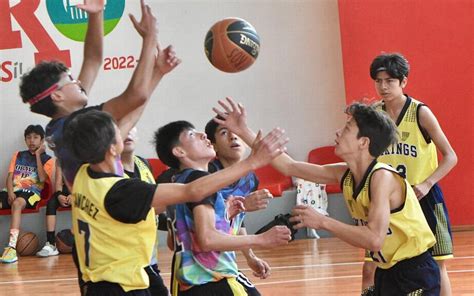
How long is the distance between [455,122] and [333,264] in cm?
265

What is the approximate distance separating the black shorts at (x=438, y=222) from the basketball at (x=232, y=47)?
1428 mm

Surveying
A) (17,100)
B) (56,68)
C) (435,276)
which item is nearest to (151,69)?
(56,68)

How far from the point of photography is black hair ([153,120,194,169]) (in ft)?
12.4

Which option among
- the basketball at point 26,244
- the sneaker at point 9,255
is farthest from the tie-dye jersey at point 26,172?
the sneaker at point 9,255

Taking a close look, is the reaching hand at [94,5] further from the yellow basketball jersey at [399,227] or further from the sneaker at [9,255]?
the sneaker at [9,255]

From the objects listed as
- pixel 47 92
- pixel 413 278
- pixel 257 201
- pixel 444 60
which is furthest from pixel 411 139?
pixel 444 60

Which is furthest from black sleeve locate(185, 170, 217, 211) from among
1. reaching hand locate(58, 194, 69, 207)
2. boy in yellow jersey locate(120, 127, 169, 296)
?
reaching hand locate(58, 194, 69, 207)

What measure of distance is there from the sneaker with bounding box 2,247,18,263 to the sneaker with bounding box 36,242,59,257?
1.00ft

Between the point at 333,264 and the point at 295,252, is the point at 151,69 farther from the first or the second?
the point at 295,252

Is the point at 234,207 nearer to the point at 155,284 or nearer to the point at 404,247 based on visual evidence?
the point at 155,284

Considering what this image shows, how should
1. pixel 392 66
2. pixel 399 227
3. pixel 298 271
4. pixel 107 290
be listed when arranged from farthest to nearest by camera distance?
pixel 298 271, pixel 392 66, pixel 399 227, pixel 107 290

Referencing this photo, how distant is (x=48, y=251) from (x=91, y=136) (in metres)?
6.58

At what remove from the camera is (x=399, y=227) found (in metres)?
3.71

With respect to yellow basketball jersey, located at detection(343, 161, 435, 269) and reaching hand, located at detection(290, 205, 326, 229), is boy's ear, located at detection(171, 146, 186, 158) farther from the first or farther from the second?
yellow basketball jersey, located at detection(343, 161, 435, 269)
